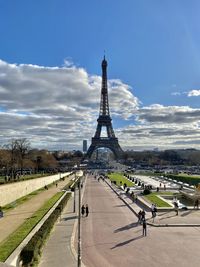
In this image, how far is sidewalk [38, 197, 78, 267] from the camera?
1908 centimetres

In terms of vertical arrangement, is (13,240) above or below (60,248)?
above

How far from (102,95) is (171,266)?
13422 centimetres

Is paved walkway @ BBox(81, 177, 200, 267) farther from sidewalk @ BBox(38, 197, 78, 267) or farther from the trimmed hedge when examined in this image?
the trimmed hedge

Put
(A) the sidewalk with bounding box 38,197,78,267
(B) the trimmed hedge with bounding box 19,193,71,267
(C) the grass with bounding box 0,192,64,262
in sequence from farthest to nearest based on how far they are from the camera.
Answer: (A) the sidewalk with bounding box 38,197,78,267 → (C) the grass with bounding box 0,192,64,262 → (B) the trimmed hedge with bounding box 19,193,71,267

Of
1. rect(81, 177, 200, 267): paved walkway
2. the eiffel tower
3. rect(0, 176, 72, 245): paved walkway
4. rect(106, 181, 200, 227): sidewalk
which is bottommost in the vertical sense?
rect(81, 177, 200, 267): paved walkway

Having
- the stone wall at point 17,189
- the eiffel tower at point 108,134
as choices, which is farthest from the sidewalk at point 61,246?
the eiffel tower at point 108,134

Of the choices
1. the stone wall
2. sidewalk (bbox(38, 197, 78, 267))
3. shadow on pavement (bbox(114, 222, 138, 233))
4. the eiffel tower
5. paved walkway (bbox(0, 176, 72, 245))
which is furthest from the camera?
the eiffel tower

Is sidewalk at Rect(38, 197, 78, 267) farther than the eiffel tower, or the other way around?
the eiffel tower

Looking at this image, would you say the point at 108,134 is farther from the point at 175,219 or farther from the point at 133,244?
the point at 133,244

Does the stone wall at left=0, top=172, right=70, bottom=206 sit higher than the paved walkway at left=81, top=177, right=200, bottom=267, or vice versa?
the stone wall at left=0, top=172, right=70, bottom=206

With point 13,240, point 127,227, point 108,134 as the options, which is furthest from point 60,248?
point 108,134

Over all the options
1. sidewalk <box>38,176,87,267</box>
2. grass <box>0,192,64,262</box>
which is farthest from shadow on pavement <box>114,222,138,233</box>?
grass <box>0,192,64,262</box>

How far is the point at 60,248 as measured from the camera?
22.0m

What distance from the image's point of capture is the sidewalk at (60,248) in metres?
19.1
